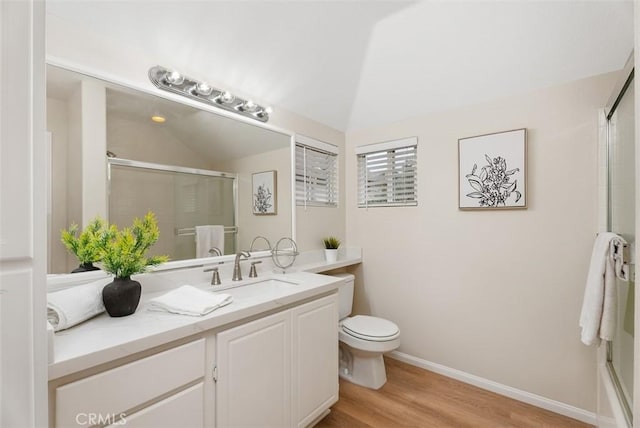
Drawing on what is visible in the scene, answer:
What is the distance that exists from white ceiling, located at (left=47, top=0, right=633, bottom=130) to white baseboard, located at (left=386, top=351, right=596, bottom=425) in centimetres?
209

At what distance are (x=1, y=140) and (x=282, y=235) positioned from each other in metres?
1.77

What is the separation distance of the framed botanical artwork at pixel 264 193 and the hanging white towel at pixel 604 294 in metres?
1.97

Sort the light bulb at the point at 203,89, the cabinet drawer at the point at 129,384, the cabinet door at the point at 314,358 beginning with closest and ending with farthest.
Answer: the cabinet drawer at the point at 129,384 < the cabinet door at the point at 314,358 < the light bulb at the point at 203,89

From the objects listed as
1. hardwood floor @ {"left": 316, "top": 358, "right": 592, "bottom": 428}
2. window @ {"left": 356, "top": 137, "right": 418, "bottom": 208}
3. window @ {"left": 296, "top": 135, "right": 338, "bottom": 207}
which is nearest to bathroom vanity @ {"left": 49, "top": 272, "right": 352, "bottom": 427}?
hardwood floor @ {"left": 316, "top": 358, "right": 592, "bottom": 428}

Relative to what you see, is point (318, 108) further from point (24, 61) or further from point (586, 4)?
point (24, 61)

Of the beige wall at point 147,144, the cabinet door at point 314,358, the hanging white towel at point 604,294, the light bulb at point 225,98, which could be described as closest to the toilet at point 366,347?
the cabinet door at point 314,358

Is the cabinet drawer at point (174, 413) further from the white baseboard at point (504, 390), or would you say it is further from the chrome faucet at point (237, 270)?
the white baseboard at point (504, 390)

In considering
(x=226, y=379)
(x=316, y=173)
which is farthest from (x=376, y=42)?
(x=226, y=379)

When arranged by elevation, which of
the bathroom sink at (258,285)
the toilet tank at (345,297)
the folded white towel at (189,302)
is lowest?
the toilet tank at (345,297)

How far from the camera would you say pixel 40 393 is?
64cm

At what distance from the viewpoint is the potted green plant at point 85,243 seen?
1.23 meters

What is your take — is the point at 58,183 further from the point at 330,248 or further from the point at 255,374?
the point at 330,248

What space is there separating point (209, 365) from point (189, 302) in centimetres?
27
